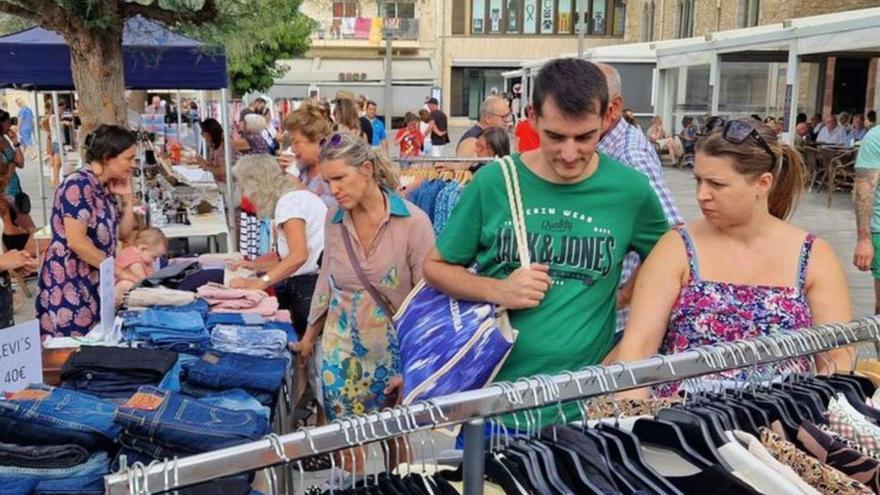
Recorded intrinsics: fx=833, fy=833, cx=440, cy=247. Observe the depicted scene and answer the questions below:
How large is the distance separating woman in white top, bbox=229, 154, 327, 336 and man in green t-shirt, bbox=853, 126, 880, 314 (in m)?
3.35

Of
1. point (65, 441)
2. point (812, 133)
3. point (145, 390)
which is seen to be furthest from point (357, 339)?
point (812, 133)

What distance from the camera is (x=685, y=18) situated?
34500mm

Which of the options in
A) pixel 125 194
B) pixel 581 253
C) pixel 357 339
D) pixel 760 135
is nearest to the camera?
pixel 760 135

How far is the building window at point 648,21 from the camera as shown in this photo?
127ft

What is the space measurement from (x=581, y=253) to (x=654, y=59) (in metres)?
22.1

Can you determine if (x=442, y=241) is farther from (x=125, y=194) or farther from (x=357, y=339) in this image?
(x=125, y=194)

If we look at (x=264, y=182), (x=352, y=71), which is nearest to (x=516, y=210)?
(x=264, y=182)

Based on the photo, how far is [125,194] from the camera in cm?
441

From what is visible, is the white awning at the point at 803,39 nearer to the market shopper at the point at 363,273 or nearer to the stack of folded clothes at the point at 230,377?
the market shopper at the point at 363,273

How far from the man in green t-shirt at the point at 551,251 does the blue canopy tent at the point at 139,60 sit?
514cm

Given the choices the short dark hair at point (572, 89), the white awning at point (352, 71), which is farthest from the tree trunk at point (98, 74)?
the white awning at point (352, 71)

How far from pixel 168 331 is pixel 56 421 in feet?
3.65

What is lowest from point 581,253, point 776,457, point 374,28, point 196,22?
point 776,457

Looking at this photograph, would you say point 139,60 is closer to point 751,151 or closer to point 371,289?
point 371,289
